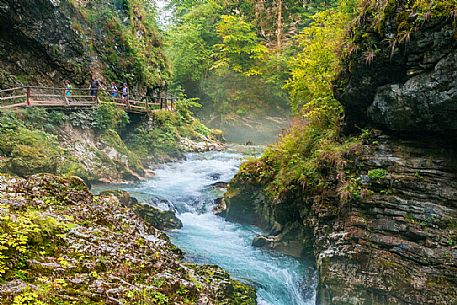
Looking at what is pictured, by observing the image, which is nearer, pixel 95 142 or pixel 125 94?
pixel 95 142

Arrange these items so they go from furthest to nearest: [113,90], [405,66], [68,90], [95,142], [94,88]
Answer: [113,90] < [94,88] < [95,142] < [68,90] < [405,66]

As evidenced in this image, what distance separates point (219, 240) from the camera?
37.7 ft

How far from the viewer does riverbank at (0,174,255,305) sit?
388 centimetres

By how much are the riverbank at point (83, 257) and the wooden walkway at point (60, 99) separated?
947cm

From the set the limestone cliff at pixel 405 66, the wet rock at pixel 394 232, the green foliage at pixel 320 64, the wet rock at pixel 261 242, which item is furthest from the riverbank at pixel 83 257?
the green foliage at pixel 320 64

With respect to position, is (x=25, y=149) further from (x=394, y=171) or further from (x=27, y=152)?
(x=394, y=171)

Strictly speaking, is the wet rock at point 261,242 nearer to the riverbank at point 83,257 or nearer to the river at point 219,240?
the river at point 219,240

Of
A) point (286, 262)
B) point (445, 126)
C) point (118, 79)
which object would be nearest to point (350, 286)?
point (286, 262)

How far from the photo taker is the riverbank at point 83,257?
3.88 meters

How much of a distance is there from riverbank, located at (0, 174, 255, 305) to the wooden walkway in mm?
9466

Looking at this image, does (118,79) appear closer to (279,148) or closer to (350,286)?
(279,148)

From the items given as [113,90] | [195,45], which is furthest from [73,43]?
[195,45]

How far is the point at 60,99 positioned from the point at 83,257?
A: 48.0 ft

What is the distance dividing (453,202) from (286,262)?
4.61m
